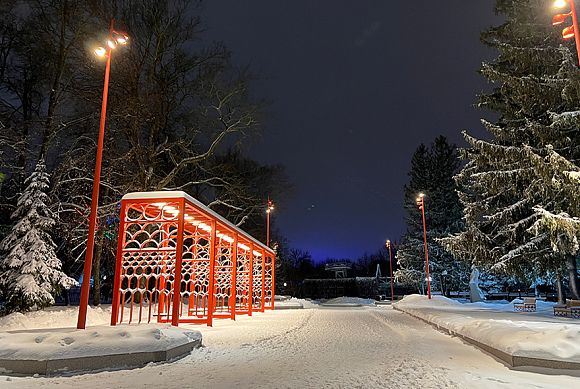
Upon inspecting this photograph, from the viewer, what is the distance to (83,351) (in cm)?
623

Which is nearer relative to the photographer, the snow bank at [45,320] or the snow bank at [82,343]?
the snow bank at [82,343]

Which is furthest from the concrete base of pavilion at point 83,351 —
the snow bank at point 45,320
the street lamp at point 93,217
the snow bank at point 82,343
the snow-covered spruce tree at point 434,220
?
the snow-covered spruce tree at point 434,220

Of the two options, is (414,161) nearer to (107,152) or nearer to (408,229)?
(408,229)

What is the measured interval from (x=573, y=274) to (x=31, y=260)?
22.4m

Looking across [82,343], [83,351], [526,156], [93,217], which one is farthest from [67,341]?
[526,156]

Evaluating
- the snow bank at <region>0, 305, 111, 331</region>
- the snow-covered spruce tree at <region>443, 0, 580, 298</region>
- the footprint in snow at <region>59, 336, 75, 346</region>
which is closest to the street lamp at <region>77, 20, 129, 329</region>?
the footprint in snow at <region>59, 336, 75, 346</region>

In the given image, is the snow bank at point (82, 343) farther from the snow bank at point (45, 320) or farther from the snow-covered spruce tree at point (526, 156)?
the snow-covered spruce tree at point (526, 156)

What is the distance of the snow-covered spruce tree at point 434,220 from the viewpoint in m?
39.0

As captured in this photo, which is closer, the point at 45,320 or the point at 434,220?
the point at 45,320

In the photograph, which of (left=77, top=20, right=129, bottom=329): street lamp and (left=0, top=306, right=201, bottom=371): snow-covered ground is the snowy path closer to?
(left=0, top=306, right=201, bottom=371): snow-covered ground

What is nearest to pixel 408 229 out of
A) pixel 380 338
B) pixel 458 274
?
pixel 458 274

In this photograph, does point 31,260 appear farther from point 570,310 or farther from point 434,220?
point 434,220

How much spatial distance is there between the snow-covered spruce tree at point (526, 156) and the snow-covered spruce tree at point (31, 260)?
17258 mm

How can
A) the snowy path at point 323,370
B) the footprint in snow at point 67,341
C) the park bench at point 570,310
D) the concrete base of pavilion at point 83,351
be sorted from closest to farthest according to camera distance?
the snowy path at point 323,370
the concrete base of pavilion at point 83,351
the footprint in snow at point 67,341
the park bench at point 570,310
